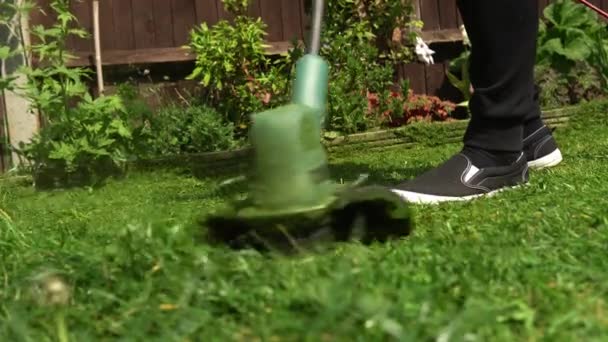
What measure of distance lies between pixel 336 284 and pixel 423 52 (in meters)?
4.91

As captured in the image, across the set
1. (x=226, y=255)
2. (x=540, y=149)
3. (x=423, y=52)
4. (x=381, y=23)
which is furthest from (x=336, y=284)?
(x=423, y=52)

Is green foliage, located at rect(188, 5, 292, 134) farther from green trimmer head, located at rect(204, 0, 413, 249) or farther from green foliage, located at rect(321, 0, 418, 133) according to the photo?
green trimmer head, located at rect(204, 0, 413, 249)

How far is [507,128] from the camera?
288 cm

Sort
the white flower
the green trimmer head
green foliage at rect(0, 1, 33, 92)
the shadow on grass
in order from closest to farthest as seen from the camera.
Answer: the green trimmer head, the shadow on grass, green foliage at rect(0, 1, 33, 92), the white flower

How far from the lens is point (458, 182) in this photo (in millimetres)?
2791

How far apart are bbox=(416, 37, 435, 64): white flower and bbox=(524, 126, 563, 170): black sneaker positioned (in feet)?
9.08

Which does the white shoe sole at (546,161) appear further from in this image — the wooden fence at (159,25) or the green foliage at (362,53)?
the wooden fence at (159,25)

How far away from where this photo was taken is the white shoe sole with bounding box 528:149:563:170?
3.42 m

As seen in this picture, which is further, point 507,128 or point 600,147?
point 600,147

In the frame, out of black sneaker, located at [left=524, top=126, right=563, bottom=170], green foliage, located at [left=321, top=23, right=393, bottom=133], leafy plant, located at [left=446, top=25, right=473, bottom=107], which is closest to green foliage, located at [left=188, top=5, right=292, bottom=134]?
green foliage, located at [left=321, top=23, right=393, bottom=133]

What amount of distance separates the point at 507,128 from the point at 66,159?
2205mm

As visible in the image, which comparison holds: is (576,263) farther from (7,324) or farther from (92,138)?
(92,138)

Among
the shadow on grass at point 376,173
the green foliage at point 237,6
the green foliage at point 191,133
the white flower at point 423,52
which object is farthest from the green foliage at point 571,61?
the shadow on grass at point 376,173

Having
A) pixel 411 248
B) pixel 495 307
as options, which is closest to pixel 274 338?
pixel 495 307
